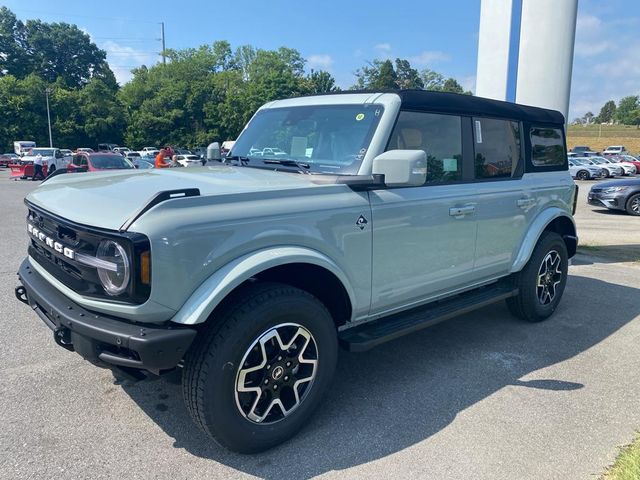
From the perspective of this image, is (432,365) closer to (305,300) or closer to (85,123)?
(305,300)

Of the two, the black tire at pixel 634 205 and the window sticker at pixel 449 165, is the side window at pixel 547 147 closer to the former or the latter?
the window sticker at pixel 449 165

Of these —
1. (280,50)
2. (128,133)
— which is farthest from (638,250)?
(280,50)

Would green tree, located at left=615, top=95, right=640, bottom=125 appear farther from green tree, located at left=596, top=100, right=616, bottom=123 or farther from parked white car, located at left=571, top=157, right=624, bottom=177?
parked white car, located at left=571, top=157, right=624, bottom=177

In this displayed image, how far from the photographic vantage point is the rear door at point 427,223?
10.9 ft

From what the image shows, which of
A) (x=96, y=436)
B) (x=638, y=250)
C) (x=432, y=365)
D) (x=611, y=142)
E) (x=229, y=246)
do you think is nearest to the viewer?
(x=229, y=246)

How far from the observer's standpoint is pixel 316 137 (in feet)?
12.1

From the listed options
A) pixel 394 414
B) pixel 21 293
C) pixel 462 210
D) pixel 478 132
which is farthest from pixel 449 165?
pixel 21 293

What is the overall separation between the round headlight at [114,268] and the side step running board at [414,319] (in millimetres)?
1447

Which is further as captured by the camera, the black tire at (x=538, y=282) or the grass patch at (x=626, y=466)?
the black tire at (x=538, y=282)

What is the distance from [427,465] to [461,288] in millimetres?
1724

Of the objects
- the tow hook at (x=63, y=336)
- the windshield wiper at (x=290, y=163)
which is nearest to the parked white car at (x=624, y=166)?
the windshield wiper at (x=290, y=163)

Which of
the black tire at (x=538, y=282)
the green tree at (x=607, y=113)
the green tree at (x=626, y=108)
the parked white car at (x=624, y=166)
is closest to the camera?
the black tire at (x=538, y=282)

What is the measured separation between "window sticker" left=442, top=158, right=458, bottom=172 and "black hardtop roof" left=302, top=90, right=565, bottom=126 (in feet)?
1.25

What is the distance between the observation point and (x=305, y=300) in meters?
2.87
